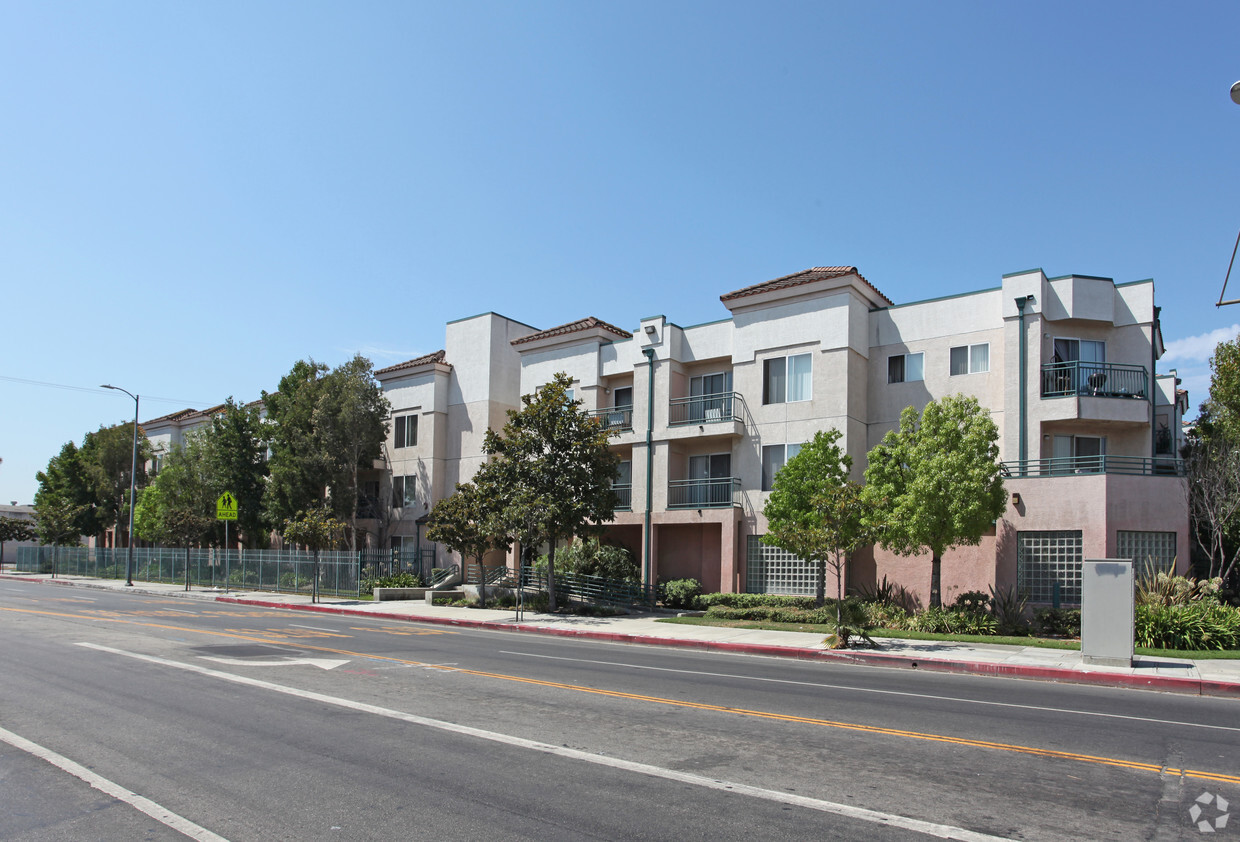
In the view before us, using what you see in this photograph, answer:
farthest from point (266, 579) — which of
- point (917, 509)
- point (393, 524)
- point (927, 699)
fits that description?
point (927, 699)

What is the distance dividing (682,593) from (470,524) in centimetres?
771

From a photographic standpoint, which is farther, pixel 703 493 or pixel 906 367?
pixel 703 493

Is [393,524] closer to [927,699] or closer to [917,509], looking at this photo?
[917,509]

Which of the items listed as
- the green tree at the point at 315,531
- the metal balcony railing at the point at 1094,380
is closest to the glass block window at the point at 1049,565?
the metal balcony railing at the point at 1094,380

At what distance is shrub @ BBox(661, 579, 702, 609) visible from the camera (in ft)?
93.1

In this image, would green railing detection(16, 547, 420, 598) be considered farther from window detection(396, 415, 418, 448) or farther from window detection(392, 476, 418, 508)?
window detection(396, 415, 418, 448)

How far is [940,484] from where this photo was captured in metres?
21.0

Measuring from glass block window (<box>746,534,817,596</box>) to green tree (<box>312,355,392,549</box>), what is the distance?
19.6 metres

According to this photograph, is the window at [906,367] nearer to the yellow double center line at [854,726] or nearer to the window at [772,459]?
the window at [772,459]

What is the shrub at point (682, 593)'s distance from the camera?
28375mm

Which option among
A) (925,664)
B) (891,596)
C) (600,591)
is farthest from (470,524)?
(925,664)

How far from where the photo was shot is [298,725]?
923 centimetres

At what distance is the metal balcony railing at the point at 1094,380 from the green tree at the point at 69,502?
60.1 metres

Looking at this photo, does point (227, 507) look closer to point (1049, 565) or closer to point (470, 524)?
point (470, 524)
